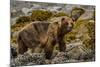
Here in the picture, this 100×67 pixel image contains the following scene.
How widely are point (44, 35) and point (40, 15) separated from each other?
24cm

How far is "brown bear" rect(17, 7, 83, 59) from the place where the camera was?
2238 millimetres

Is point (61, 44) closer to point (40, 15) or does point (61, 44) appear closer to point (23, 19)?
point (40, 15)

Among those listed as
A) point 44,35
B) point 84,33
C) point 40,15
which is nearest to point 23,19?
point 40,15

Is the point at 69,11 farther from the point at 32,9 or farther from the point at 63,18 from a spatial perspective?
the point at 32,9

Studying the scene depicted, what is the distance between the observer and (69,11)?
7.96 feet

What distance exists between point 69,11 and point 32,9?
0.47 m

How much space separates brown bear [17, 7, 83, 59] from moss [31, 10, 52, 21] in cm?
5

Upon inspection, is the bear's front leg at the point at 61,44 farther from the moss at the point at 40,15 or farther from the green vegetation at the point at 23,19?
the green vegetation at the point at 23,19

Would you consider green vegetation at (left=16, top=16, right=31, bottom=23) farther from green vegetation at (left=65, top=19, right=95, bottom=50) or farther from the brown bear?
green vegetation at (left=65, top=19, right=95, bottom=50)

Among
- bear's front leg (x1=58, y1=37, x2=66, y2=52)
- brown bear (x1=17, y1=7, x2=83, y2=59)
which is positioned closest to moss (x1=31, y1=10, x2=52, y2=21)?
brown bear (x1=17, y1=7, x2=83, y2=59)

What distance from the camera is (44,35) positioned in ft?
7.59

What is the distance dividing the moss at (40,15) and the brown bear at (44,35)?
5 centimetres
